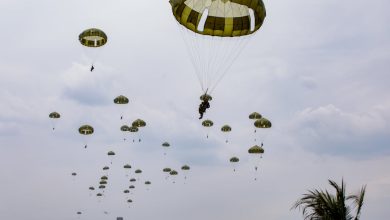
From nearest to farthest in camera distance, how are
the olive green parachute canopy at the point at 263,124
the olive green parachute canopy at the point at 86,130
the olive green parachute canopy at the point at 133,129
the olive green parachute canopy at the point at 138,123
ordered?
the olive green parachute canopy at the point at 263,124 < the olive green parachute canopy at the point at 86,130 < the olive green parachute canopy at the point at 138,123 < the olive green parachute canopy at the point at 133,129

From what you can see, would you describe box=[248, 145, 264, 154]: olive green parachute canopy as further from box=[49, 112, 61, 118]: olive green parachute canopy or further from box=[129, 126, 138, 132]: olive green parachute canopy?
box=[49, 112, 61, 118]: olive green parachute canopy

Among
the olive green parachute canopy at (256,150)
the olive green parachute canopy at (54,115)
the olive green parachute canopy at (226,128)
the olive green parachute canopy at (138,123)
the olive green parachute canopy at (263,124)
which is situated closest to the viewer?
the olive green parachute canopy at (263,124)

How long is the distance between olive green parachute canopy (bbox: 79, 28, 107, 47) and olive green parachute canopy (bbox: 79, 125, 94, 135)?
50.3 ft

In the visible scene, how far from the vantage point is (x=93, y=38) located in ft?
110

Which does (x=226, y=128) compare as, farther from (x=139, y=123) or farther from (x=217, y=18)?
(x=217, y=18)

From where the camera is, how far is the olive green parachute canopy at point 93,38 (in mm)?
32531

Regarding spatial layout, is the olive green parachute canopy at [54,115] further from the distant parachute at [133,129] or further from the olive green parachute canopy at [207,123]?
the olive green parachute canopy at [207,123]

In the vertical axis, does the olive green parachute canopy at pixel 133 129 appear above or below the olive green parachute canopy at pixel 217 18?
above

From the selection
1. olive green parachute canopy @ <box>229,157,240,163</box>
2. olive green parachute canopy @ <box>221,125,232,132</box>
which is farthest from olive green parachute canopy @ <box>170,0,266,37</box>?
olive green parachute canopy @ <box>229,157,240,163</box>

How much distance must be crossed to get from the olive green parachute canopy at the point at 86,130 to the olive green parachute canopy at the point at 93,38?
1533 centimetres

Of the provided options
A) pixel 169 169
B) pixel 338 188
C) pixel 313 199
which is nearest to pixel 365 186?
pixel 338 188

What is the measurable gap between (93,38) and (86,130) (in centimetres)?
1603

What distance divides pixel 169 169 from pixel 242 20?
44.6m

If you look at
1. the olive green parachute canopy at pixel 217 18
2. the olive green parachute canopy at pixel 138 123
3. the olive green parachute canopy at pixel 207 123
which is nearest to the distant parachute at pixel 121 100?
the olive green parachute canopy at pixel 138 123
